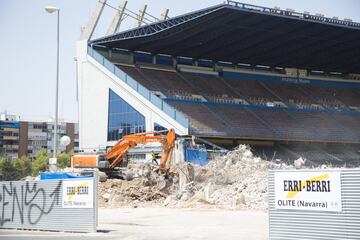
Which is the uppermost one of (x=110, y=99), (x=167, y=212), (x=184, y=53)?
(x=184, y=53)

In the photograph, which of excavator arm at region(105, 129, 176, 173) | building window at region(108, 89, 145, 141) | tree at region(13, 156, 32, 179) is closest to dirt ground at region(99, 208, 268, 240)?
excavator arm at region(105, 129, 176, 173)

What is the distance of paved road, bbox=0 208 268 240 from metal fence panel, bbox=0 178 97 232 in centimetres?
46

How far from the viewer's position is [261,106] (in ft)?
199

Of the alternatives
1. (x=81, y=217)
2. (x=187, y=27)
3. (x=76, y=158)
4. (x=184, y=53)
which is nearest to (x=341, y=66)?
(x=184, y=53)

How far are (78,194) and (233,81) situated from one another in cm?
4826

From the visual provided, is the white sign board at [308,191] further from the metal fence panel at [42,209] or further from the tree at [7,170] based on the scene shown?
the tree at [7,170]

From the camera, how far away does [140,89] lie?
49.6m

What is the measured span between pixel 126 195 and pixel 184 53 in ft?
105

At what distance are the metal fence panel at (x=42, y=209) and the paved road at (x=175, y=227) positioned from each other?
46 cm

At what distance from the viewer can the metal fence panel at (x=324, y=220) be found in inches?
440

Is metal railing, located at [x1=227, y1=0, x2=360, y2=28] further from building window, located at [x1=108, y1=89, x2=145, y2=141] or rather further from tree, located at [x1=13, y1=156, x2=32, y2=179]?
tree, located at [x1=13, y1=156, x2=32, y2=179]

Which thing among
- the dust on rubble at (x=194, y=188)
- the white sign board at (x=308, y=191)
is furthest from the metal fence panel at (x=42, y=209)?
the dust on rubble at (x=194, y=188)

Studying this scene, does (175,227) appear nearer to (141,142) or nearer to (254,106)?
(141,142)

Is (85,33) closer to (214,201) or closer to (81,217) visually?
(214,201)
